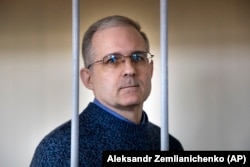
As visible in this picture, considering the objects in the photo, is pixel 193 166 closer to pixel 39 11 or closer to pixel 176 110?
pixel 176 110

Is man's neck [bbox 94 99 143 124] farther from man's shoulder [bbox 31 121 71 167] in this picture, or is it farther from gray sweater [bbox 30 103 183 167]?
man's shoulder [bbox 31 121 71 167]

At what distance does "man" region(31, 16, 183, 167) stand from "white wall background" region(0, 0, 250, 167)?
3.36 feet

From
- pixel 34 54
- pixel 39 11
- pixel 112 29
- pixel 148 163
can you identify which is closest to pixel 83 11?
pixel 39 11

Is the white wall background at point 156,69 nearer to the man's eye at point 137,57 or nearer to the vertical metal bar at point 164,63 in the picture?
the man's eye at point 137,57

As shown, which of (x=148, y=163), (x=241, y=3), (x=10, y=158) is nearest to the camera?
(x=148, y=163)

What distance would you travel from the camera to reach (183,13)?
6.50ft

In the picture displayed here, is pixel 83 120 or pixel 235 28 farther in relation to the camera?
pixel 235 28

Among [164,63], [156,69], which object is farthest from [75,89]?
[156,69]

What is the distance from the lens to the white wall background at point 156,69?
1.96 m

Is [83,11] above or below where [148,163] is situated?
above

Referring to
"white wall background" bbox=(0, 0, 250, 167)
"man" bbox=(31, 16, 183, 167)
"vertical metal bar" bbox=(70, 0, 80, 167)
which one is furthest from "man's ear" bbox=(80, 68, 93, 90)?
"white wall background" bbox=(0, 0, 250, 167)

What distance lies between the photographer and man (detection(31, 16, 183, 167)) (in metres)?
0.89

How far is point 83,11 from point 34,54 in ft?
1.31

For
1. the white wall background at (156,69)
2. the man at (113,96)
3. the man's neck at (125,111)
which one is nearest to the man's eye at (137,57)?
the man at (113,96)
